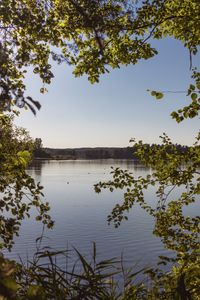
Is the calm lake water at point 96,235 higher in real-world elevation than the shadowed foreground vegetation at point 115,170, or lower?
lower

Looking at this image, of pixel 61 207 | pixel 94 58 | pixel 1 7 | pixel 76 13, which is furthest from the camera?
pixel 61 207

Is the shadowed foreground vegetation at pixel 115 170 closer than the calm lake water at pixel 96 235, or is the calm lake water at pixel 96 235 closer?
the shadowed foreground vegetation at pixel 115 170

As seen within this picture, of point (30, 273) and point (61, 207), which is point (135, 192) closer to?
point (30, 273)

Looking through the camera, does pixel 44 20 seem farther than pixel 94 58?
Result: No

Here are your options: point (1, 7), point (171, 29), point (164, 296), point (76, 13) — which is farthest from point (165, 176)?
point (1, 7)

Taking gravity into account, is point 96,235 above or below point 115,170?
below

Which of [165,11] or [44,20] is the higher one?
[165,11]

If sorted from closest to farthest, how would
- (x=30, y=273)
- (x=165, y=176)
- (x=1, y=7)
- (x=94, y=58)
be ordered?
(x=1, y=7), (x=30, y=273), (x=94, y=58), (x=165, y=176)

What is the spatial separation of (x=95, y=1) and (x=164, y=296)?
4681 millimetres

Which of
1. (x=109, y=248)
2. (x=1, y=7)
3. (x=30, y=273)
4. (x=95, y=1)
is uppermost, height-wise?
(x=95, y=1)

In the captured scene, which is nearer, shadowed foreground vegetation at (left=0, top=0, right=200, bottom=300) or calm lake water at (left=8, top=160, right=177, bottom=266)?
shadowed foreground vegetation at (left=0, top=0, right=200, bottom=300)

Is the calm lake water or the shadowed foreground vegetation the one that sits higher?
the shadowed foreground vegetation

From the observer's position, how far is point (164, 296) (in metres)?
5.93

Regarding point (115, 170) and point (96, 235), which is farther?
point (96, 235)
